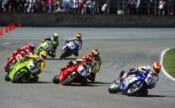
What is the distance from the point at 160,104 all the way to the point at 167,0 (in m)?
36.5

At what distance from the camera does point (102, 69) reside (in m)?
27.8

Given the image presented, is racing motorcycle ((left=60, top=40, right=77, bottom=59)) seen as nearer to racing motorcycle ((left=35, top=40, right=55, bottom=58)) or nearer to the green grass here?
racing motorcycle ((left=35, top=40, right=55, bottom=58))

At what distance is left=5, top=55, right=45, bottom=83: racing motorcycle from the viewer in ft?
72.2

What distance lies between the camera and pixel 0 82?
22125 millimetres

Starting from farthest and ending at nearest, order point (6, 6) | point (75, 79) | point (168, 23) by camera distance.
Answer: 1. point (168, 23)
2. point (6, 6)
3. point (75, 79)

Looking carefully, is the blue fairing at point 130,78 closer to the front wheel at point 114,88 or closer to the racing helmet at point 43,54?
the front wheel at point 114,88

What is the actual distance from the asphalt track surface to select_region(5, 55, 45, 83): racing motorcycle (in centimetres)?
34

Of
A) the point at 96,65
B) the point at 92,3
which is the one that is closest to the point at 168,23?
the point at 92,3

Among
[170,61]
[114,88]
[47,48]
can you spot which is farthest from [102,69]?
[114,88]

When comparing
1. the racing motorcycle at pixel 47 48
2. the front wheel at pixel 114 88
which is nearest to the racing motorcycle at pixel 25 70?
the front wheel at pixel 114 88

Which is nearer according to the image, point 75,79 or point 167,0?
point 75,79

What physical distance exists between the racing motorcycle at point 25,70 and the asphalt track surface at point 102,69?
13.6 inches

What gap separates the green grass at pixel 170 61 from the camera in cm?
2802

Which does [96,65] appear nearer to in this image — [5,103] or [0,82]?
[0,82]
